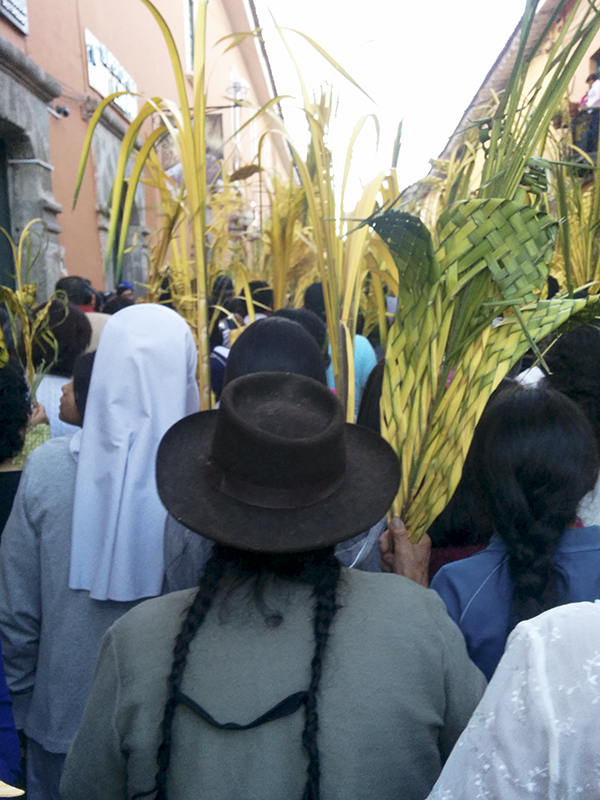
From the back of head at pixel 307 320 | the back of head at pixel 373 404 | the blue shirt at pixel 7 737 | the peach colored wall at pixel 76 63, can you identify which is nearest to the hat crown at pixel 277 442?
the blue shirt at pixel 7 737

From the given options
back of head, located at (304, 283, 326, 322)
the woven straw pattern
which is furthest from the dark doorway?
the woven straw pattern

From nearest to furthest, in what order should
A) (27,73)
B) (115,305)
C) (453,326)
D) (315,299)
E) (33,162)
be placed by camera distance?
1. (453,326)
2. (315,299)
3. (115,305)
4. (27,73)
5. (33,162)

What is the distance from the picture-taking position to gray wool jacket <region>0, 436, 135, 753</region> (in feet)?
5.06

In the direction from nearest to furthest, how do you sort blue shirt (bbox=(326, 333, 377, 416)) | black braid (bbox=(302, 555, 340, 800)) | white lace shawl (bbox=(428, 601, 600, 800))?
1. white lace shawl (bbox=(428, 601, 600, 800))
2. black braid (bbox=(302, 555, 340, 800))
3. blue shirt (bbox=(326, 333, 377, 416))

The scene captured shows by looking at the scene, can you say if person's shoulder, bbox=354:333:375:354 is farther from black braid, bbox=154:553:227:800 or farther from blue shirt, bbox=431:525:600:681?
black braid, bbox=154:553:227:800

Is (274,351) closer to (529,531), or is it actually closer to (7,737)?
(529,531)

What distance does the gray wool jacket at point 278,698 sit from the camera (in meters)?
0.95

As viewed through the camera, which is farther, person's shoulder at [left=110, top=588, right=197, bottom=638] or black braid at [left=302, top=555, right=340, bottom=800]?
person's shoulder at [left=110, top=588, right=197, bottom=638]

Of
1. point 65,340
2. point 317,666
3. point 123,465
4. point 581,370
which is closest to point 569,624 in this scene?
point 317,666

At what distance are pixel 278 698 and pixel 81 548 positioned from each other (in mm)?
748

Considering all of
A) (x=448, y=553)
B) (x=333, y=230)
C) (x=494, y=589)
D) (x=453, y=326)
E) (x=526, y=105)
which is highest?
(x=526, y=105)

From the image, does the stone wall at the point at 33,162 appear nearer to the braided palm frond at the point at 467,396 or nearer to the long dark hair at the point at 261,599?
the braided palm frond at the point at 467,396

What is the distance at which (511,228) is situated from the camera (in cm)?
125

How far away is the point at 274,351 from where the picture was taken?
1.74m
